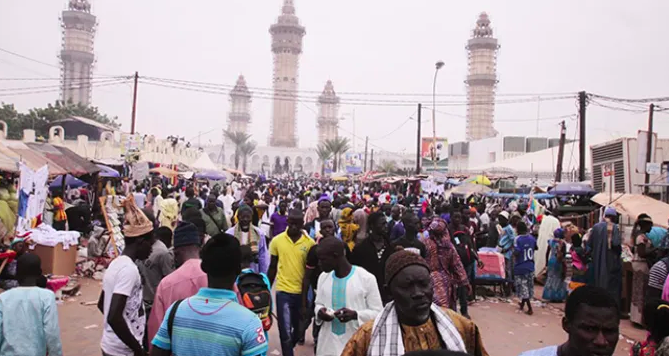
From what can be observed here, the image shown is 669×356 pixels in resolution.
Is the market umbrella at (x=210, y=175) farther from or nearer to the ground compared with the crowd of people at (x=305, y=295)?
farther from the ground

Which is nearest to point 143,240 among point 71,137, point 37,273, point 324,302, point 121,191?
point 37,273

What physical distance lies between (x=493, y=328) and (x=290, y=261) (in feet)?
12.6

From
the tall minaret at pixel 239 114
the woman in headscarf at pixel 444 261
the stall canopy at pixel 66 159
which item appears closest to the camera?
the woman in headscarf at pixel 444 261

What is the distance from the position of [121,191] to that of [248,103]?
13368 centimetres

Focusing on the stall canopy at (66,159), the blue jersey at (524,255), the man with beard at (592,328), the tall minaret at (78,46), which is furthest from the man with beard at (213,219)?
the tall minaret at (78,46)

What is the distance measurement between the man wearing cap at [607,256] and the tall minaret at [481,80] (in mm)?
90043

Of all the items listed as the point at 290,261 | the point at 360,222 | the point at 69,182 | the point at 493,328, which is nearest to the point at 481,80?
the point at 69,182

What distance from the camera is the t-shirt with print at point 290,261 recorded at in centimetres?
548

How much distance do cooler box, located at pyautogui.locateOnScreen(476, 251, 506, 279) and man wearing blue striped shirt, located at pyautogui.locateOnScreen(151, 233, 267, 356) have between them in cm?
801

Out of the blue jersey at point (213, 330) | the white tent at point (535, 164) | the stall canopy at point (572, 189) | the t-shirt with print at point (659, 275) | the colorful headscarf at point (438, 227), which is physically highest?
the white tent at point (535, 164)

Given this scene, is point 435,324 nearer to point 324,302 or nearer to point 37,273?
point 324,302

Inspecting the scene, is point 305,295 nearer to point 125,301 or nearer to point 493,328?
point 125,301

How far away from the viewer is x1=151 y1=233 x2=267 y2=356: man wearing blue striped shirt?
2527mm

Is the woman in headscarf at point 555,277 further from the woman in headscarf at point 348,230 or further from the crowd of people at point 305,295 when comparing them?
the woman in headscarf at point 348,230
